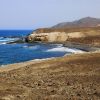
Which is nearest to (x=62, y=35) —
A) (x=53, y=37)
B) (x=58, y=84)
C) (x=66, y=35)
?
(x=66, y=35)

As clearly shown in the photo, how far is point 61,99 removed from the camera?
16.8 metres

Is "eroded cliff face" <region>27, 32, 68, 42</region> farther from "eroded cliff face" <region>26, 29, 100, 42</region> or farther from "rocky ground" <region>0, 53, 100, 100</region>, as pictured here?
"rocky ground" <region>0, 53, 100, 100</region>

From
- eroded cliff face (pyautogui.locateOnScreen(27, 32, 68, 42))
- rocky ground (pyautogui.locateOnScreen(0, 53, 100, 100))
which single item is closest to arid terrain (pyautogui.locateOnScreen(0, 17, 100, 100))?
rocky ground (pyautogui.locateOnScreen(0, 53, 100, 100))

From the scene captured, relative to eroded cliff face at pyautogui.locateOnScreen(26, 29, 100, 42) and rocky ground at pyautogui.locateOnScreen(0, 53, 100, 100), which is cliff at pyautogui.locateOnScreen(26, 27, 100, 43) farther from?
rocky ground at pyautogui.locateOnScreen(0, 53, 100, 100)

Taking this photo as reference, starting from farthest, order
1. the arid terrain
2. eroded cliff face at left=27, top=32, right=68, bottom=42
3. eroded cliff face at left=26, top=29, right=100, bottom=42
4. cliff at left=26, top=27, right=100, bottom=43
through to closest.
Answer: eroded cliff face at left=27, top=32, right=68, bottom=42
eroded cliff face at left=26, top=29, right=100, bottom=42
cliff at left=26, top=27, right=100, bottom=43
the arid terrain

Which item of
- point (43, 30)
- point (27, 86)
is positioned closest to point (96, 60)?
point (27, 86)

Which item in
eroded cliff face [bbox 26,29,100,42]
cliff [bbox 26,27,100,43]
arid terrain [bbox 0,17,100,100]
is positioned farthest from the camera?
eroded cliff face [bbox 26,29,100,42]

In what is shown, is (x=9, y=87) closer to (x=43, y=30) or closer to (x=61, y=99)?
(x=61, y=99)

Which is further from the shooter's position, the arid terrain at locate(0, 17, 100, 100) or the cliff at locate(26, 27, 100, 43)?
the cliff at locate(26, 27, 100, 43)

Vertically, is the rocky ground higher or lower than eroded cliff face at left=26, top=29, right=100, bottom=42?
higher

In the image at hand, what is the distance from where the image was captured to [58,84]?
21.0 meters

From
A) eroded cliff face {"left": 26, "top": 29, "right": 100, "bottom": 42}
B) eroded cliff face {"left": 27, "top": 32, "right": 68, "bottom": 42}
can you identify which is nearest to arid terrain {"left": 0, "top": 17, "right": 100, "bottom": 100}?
eroded cliff face {"left": 26, "top": 29, "right": 100, "bottom": 42}

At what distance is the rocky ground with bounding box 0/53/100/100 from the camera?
17.3 m

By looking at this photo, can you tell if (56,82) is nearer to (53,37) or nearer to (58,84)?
(58,84)
